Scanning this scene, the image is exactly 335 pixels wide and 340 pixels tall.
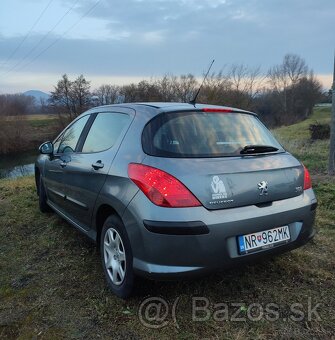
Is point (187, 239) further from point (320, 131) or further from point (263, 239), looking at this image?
point (320, 131)

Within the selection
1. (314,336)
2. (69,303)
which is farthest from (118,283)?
(314,336)

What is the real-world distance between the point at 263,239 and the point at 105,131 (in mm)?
1828

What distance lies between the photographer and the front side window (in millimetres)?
4293

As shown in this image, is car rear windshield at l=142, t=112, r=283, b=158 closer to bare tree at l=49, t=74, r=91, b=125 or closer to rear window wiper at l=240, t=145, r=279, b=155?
rear window wiper at l=240, t=145, r=279, b=155

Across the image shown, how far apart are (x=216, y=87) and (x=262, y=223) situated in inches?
1272

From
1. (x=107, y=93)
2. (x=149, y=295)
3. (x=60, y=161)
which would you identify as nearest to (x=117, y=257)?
(x=149, y=295)

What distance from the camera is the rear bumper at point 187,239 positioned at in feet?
8.47

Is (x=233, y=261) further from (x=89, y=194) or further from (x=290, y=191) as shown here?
(x=89, y=194)

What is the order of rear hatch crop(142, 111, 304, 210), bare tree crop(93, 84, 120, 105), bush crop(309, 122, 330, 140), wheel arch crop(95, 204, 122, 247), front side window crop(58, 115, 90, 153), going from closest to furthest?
rear hatch crop(142, 111, 304, 210) → wheel arch crop(95, 204, 122, 247) → front side window crop(58, 115, 90, 153) → bush crop(309, 122, 330, 140) → bare tree crop(93, 84, 120, 105)

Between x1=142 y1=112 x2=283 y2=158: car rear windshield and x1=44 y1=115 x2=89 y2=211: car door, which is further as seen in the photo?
x1=44 y1=115 x2=89 y2=211: car door

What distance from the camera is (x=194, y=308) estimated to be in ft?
9.46

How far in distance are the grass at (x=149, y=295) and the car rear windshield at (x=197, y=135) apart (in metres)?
0.98

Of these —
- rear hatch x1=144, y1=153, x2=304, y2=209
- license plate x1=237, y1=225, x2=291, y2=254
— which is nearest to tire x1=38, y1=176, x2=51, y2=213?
rear hatch x1=144, y1=153, x2=304, y2=209

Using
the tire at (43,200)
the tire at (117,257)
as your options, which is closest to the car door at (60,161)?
the tire at (43,200)
